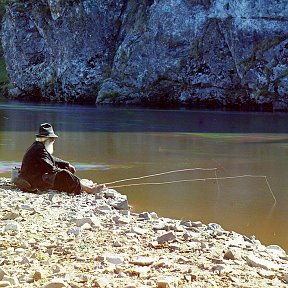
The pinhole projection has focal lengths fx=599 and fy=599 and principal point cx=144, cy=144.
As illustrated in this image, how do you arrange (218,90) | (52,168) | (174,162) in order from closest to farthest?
(52,168)
(174,162)
(218,90)

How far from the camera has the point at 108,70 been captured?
74938mm

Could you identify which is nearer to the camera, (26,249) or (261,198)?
(26,249)

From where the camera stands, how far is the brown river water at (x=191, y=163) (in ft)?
42.5

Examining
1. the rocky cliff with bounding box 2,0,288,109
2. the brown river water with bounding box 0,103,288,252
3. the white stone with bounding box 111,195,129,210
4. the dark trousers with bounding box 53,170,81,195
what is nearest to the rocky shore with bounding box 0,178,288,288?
the white stone with bounding box 111,195,129,210

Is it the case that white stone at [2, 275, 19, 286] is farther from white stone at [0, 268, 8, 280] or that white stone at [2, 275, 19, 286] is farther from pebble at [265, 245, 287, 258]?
pebble at [265, 245, 287, 258]

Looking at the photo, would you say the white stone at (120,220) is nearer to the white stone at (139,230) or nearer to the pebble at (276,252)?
the white stone at (139,230)

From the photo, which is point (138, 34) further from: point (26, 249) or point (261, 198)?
point (26, 249)

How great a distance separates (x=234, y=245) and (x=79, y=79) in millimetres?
68742

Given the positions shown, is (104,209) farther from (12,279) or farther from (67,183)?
(12,279)

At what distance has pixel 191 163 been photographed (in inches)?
795

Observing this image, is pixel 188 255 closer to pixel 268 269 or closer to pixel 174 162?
pixel 268 269

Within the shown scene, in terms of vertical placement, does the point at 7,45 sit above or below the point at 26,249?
above

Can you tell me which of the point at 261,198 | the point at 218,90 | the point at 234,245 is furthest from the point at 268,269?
the point at 218,90

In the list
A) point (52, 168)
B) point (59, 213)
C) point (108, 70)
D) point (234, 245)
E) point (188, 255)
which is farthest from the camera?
point (108, 70)
